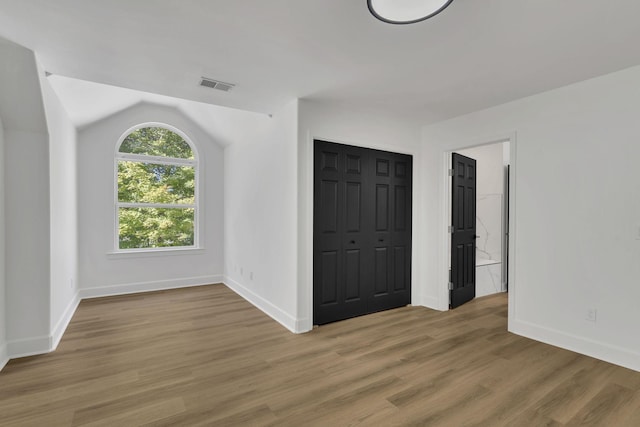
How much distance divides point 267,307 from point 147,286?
2387 mm

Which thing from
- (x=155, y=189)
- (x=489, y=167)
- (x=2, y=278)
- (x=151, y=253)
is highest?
(x=489, y=167)

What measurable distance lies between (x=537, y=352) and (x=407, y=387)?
1467 millimetres

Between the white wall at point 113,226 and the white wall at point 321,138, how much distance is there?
113 inches

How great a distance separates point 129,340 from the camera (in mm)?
3145

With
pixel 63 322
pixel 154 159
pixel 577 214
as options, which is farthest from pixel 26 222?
pixel 577 214

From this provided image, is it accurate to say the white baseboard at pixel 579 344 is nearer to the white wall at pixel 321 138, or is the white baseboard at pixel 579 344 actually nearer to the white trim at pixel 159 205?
the white wall at pixel 321 138

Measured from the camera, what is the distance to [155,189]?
5.27 metres

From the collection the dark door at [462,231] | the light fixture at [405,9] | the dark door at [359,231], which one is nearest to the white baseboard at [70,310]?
the dark door at [359,231]

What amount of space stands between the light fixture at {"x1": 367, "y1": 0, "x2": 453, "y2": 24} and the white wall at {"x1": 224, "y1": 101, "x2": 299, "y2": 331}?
1678 mm

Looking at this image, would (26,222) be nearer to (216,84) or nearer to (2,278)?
(2,278)

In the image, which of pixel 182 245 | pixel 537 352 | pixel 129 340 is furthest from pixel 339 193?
pixel 182 245

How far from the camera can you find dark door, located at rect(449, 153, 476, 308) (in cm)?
408

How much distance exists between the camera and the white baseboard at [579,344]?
2561 mm

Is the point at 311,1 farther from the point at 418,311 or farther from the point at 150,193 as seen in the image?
the point at 150,193
